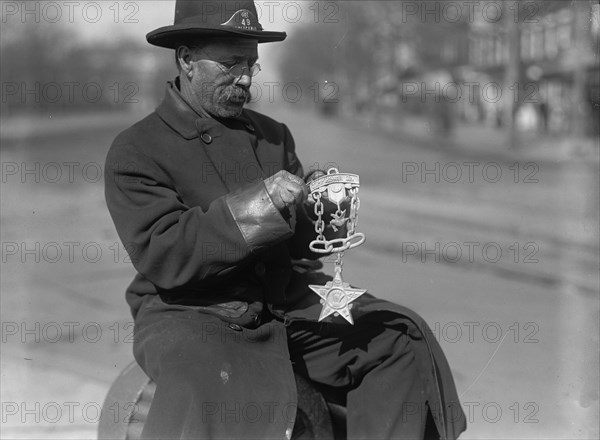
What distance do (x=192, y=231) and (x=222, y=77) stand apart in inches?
21.8

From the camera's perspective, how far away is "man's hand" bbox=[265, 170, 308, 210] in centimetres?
222

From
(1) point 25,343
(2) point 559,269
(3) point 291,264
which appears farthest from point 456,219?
(3) point 291,264

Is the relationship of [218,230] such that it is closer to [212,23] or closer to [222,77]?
[222,77]

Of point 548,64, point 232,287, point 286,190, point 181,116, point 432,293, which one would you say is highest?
point 181,116

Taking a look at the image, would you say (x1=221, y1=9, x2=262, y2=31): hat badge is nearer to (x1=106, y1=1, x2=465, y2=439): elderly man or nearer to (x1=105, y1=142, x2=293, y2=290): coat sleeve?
(x1=106, y1=1, x2=465, y2=439): elderly man

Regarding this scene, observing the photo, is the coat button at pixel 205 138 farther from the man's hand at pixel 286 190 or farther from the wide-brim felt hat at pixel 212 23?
the man's hand at pixel 286 190

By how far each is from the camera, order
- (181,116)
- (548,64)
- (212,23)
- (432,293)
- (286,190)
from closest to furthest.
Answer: (286,190)
(212,23)
(181,116)
(432,293)
(548,64)

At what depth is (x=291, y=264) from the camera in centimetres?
273

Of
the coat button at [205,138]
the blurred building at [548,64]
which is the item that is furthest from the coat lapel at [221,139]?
the blurred building at [548,64]

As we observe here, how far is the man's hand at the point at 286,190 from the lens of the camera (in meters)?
2.22

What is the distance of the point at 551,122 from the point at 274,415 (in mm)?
22732

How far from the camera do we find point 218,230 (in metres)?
2.26

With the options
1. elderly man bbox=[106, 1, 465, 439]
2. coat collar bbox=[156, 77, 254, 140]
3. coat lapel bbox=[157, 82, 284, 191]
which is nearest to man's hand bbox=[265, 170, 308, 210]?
elderly man bbox=[106, 1, 465, 439]

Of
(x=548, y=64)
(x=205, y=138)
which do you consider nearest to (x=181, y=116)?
(x=205, y=138)
